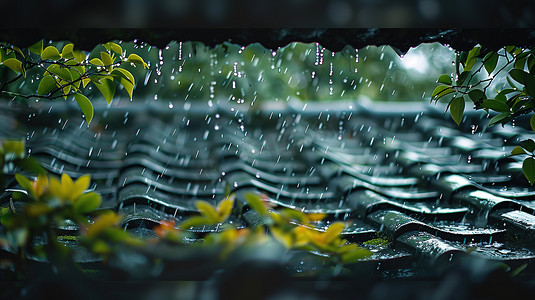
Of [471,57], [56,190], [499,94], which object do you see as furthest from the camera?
[499,94]

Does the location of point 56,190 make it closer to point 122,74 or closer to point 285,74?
point 122,74

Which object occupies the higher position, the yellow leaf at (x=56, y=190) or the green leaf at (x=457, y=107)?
the green leaf at (x=457, y=107)

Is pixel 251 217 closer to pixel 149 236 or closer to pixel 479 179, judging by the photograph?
pixel 149 236

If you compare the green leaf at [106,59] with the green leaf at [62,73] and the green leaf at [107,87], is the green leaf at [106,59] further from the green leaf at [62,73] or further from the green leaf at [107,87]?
the green leaf at [62,73]

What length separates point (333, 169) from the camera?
288 cm

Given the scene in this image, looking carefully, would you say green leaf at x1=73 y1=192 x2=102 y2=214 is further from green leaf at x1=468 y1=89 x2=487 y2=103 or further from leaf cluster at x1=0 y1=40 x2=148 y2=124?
green leaf at x1=468 y1=89 x2=487 y2=103

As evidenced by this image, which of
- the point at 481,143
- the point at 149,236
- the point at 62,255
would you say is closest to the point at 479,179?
the point at 481,143

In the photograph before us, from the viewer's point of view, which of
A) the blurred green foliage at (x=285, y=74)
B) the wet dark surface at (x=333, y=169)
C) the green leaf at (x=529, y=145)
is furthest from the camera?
the blurred green foliage at (x=285, y=74)

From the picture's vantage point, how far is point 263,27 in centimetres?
112

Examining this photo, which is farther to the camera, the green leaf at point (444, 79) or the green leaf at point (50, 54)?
the green leaf at point (444, 79)

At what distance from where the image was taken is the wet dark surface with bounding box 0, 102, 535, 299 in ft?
5.84

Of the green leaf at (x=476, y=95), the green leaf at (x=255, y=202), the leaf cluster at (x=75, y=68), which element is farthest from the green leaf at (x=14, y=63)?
the green leaf at (x=476, y=95)

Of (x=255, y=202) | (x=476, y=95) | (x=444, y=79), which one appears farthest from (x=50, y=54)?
(x=476, y=95)

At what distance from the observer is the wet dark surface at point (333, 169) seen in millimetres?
1779
